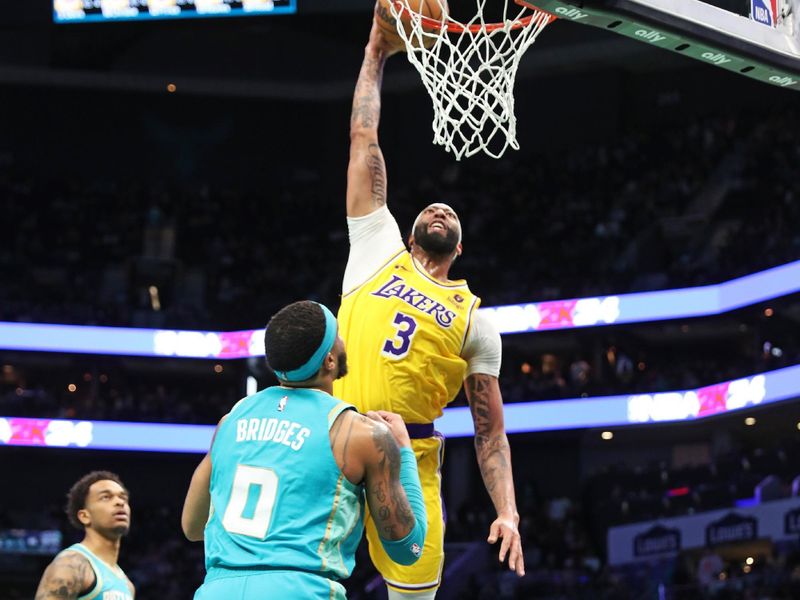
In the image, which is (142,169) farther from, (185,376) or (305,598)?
(305,598)

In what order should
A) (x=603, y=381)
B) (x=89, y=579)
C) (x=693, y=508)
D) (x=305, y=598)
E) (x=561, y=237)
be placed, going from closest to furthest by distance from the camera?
(x=305, y=598) → (x=89, y=579) → (x=693, y=508) → (x=603, y=381) → (x=561, y=237)

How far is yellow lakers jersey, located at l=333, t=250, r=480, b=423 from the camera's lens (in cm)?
Result: 555

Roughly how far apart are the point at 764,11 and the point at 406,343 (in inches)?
85.1

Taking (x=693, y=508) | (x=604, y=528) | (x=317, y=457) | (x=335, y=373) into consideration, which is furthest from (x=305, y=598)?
(x=604, y=528)

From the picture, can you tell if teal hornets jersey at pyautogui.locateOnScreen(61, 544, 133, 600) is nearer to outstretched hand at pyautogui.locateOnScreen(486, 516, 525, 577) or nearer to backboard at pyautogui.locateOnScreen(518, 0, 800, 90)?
outstretched hand at pyautogui.locateOnScreen(486, 516, 525, 577)

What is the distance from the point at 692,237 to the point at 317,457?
24188 millimetres

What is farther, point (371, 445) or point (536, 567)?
point (536, 567)

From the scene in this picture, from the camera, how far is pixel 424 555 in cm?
546

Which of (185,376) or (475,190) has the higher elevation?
(475,190)

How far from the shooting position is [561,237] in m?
28.3

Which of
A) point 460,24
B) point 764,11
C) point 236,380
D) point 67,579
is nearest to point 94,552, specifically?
point 67,579

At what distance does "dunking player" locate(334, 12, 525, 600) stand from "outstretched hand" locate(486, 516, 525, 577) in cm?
2

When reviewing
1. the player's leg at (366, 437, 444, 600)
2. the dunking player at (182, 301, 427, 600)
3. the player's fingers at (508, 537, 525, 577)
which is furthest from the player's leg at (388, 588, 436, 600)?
the dunking player at (182, 301, 427, 600)

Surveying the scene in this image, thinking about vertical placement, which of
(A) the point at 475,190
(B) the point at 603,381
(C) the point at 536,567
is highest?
(A) the point at 475,190
